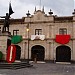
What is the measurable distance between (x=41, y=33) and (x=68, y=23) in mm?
5671

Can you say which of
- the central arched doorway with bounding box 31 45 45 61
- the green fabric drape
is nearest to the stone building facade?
the central arched doorway with bounding box 31 45 45 61

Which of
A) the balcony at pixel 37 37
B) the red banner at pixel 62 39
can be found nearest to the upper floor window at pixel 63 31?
the red banner at pixel 62 39

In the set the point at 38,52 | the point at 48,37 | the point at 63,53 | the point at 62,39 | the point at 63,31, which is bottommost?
the point at 63,53

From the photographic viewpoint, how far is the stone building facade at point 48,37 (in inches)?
1929

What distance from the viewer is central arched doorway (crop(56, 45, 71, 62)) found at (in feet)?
160

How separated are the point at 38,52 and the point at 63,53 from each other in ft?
16.5

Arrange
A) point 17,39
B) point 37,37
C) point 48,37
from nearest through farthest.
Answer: point 48,37 < point 37,37 < point 17,39

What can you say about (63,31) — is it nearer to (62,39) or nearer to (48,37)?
(62,39)

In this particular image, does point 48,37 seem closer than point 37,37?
Yes

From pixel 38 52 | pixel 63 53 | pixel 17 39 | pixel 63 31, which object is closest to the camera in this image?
pixel 63 53

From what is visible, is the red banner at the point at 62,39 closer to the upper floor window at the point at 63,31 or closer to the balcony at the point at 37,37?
the upper floor window at the point at 63,31

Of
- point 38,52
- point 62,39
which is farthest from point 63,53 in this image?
point 38,52

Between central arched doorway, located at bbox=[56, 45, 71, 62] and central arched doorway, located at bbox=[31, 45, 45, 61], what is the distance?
2.97 m

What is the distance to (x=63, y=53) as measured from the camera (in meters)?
49.2
